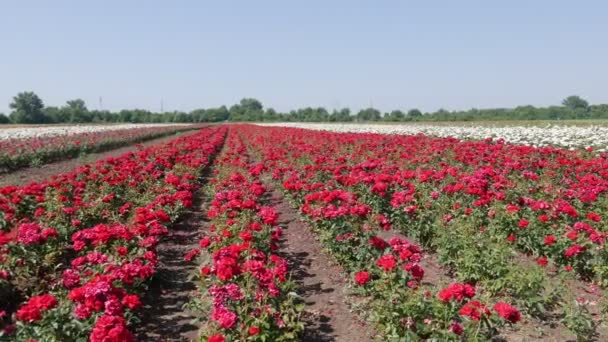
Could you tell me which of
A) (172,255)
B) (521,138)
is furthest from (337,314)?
(521,138)

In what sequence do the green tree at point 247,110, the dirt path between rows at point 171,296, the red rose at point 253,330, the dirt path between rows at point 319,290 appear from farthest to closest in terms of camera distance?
the green tree at point 247,110
the dirt path between rows at point 171,296
the dirt path between rows at point 319,290
the red rose at point 253,330

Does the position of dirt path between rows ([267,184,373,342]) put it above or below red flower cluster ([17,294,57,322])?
below

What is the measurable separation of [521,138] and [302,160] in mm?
11945

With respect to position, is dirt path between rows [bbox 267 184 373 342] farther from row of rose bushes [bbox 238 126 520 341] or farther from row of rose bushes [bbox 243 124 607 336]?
row of rose bushes [bbox 243 124 607 336]

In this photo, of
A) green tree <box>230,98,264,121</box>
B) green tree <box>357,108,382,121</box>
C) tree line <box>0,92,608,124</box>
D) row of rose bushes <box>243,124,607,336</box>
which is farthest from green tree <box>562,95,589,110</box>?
row of rose bushes <box>243,124,607,336</box>

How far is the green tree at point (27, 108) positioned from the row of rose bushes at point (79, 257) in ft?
314

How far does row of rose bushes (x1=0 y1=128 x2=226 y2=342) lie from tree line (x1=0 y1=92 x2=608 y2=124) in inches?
2962

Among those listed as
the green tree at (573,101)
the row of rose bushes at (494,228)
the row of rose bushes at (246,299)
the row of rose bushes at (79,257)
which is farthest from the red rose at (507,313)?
the green tree at (573,101)

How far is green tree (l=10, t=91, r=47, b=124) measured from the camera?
90.5 metres

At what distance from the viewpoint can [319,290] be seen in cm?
632

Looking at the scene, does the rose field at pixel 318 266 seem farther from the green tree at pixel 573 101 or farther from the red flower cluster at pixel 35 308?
the green tree at pixel 573 101

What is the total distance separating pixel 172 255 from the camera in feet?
26.1

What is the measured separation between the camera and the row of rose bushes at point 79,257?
374cm

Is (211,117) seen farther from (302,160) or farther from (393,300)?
(393,300)
